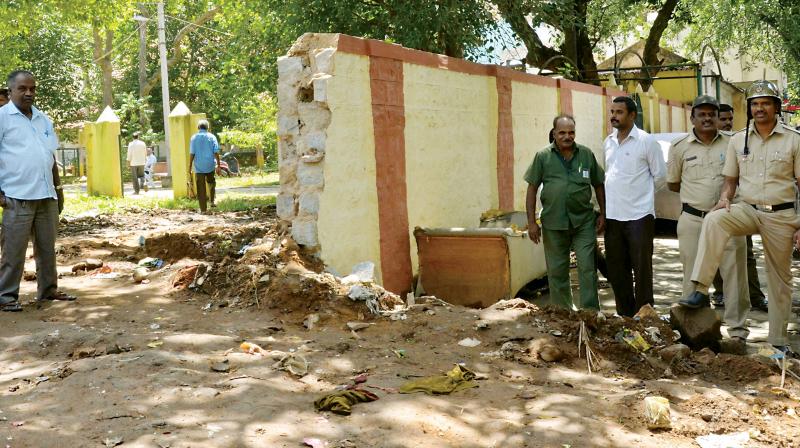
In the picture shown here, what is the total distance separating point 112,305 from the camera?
7535 millimetres

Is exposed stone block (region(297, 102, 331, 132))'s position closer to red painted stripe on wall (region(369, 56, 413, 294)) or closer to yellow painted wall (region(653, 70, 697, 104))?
red painted stripe on wall (region(369, 56, 413, 294))

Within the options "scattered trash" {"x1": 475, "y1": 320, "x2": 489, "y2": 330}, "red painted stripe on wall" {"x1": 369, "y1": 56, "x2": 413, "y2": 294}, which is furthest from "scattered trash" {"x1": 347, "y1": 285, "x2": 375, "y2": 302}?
"red painted stripe on wall" {"x1": 369, "y1": 56, "x2": 413, "y2": 294}

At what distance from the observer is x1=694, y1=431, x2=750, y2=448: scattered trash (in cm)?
435

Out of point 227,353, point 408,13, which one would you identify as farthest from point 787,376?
point 408,13

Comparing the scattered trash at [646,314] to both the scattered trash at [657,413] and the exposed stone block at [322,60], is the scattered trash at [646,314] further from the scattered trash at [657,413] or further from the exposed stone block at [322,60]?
the exposed stone block at [322,60]

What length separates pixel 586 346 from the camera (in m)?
6.00

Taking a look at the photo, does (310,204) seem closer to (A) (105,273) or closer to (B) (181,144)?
(A) (105,273)

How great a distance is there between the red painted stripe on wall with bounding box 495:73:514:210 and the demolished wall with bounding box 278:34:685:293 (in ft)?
0.08

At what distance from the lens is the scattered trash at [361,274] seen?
734 centimetres

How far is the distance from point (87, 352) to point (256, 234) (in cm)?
471

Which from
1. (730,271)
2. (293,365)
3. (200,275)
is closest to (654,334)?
(730,271)

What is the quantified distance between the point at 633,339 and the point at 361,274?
246cm

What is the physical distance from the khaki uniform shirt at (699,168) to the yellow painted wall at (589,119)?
24.3 ft

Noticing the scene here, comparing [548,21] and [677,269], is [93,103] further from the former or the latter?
[677,269]
